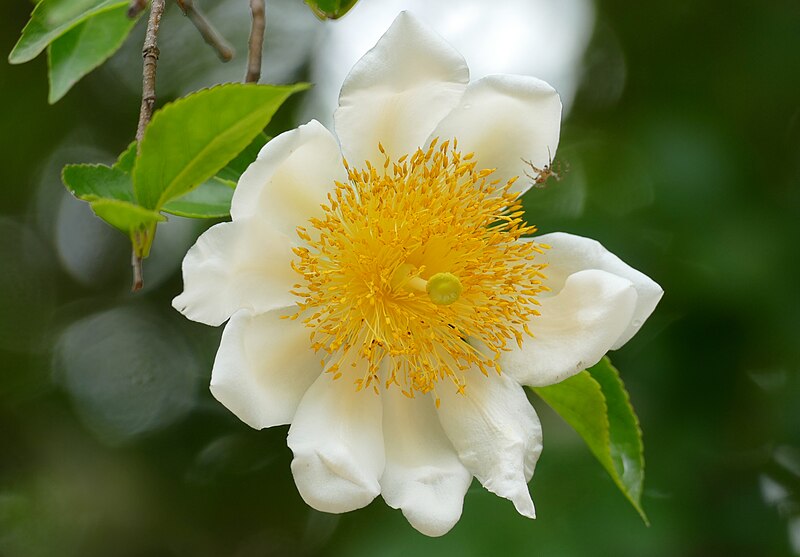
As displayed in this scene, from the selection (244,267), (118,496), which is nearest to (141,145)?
(244,267)

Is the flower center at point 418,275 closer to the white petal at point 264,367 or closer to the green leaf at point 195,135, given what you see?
the white petal at point 264,367

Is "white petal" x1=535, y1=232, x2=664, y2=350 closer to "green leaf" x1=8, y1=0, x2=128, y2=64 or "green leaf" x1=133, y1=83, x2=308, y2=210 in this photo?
"green leaf" x1=133, y1=83, x2=308, y2=210

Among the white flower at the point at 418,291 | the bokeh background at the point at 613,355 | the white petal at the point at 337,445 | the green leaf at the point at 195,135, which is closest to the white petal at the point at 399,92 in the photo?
the white flower at the point at 418,291

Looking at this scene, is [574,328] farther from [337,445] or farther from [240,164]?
[240,164]

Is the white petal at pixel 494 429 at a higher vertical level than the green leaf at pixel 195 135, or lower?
lower

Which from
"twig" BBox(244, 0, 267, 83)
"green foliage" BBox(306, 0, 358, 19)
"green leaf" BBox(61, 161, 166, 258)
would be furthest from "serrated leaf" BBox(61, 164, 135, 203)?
"green foliage" BBox(306, 0, 358, 19)

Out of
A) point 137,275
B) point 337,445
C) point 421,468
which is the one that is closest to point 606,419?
point 421,468
